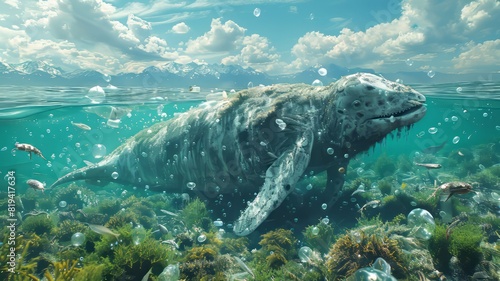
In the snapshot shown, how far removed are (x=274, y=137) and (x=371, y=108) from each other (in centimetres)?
256

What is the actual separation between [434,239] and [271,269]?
9.99 ft

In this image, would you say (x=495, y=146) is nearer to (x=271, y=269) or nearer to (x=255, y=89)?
(x=255, y=89)

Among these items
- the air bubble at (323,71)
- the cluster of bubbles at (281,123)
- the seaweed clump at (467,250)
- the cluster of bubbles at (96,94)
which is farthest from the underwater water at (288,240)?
the cluster of bubbles at (96,94)

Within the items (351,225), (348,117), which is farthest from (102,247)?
(351,225)

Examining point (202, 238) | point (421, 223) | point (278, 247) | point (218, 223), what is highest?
point (421, 223)

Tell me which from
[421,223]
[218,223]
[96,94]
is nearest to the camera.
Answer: [421,223]

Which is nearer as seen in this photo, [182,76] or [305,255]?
[305,255]

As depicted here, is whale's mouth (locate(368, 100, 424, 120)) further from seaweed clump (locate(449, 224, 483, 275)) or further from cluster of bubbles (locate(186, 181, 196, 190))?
cluster of bubbles (locate(186, 181, 196, 190))

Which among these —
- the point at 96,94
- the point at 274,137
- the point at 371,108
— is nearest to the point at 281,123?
the point at 274,137

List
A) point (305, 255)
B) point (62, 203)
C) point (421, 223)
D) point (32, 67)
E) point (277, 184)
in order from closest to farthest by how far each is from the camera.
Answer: point (305, 255), point (277, 184), point (421, 223), point (62, 203), point (32, 67)

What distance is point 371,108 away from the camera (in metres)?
6.70

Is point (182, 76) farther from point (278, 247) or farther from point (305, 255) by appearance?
point (305, 255)

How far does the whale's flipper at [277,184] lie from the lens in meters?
6.14

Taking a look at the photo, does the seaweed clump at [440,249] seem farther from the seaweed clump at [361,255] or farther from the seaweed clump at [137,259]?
the seaweed clump at [137,259]
